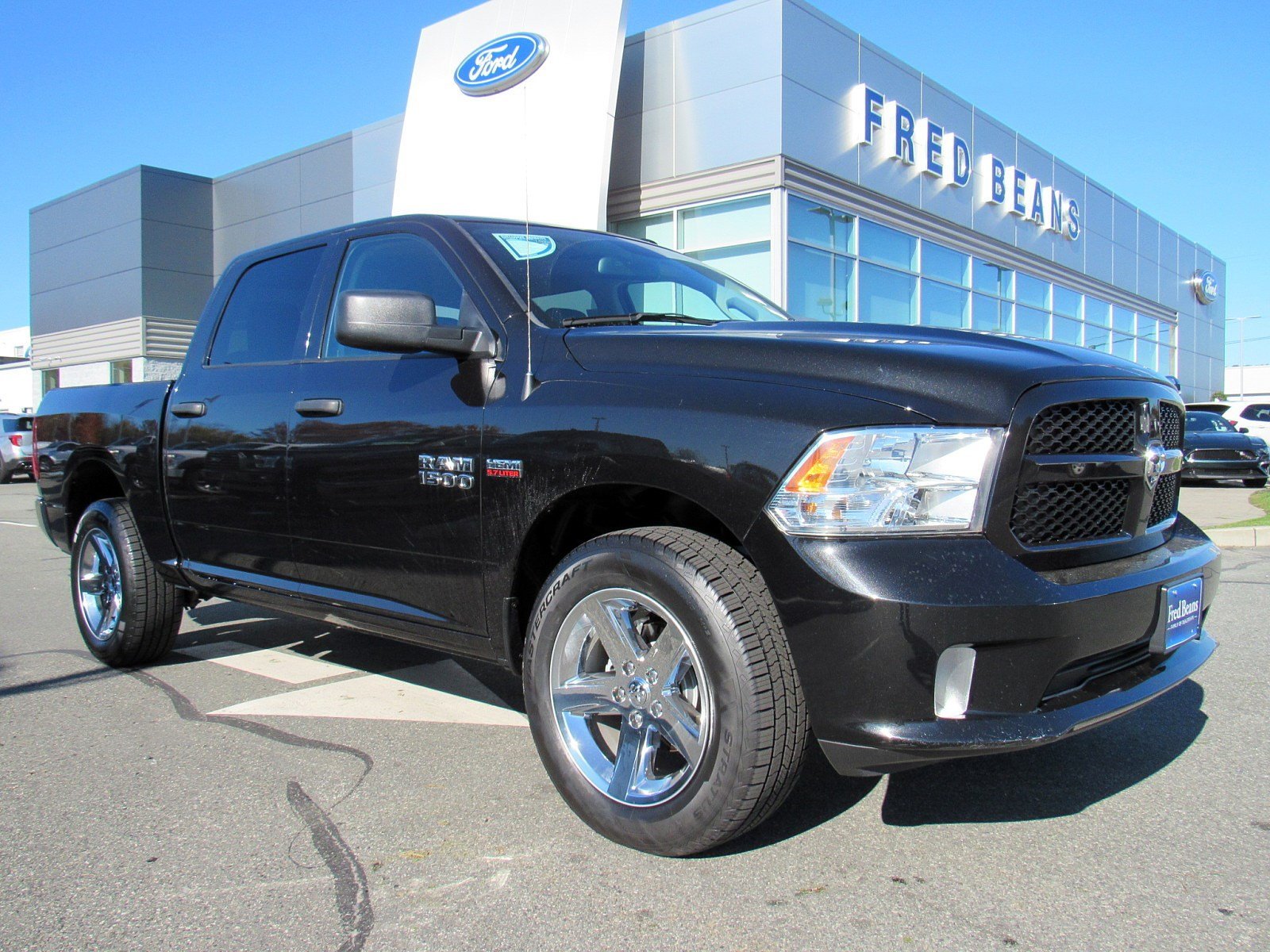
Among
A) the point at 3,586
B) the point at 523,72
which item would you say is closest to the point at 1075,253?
the point at 523,72

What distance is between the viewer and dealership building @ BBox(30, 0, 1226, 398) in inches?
639

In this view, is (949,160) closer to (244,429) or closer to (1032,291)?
(1032,291)

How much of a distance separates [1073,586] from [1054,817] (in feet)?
2.91

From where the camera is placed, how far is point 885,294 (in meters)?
19.4

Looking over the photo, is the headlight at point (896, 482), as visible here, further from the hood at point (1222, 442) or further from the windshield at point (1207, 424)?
the windshield at point (1207, 424)

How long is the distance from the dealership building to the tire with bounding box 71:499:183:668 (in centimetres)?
565

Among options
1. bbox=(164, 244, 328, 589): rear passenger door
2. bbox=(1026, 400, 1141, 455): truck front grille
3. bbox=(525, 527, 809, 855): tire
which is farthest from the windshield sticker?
bbox=(1026, 400, 1141, 455): truck front grille

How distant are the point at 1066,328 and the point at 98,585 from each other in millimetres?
26740

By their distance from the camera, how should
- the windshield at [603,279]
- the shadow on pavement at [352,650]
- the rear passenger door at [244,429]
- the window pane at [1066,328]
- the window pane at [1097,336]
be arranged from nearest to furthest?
the windshield at [603,279] < the rear passenger door at [244,429] < the shadow on pavement at [352,650] < the window pane at [1066,328] < the window pane at [1097,336]

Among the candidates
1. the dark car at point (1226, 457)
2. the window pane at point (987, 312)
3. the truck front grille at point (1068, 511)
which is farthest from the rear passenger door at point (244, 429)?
the window pane at point (987, 312)

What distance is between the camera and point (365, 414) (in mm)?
3457

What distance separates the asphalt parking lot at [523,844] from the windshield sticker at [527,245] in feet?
5.56

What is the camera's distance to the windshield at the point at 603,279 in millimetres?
3355

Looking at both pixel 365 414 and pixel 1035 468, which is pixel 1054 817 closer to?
pixel 1035 468
